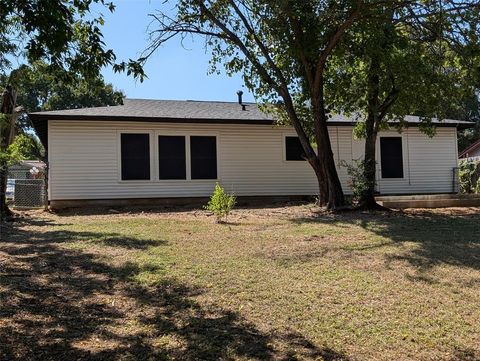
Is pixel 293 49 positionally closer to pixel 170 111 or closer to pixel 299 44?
pixel 299 44

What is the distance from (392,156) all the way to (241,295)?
47.3ft

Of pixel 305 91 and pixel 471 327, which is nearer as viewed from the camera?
pixel 471 327

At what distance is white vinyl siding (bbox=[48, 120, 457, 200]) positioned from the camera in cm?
1528

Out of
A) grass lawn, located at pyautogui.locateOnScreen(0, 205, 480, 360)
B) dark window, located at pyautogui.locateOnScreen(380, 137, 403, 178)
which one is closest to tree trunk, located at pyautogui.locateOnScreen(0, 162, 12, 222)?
grass lawn, located at pyautogui.locateOnScreen(0, 205, 480, 360)

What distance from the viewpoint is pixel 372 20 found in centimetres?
1081

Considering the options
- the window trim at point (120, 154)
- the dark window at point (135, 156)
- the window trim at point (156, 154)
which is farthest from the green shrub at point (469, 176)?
the dark window at point (135, 156)

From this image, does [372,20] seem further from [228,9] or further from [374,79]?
[228,9]

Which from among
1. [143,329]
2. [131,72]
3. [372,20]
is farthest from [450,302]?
[372,20]

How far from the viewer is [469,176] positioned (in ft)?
68.2

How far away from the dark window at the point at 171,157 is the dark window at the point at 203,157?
13.7 inches

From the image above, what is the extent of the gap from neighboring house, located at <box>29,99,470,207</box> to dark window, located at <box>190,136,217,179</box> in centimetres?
3

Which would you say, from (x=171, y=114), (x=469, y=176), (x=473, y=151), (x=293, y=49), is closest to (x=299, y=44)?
(x=293, y=49)

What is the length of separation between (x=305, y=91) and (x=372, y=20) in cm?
309

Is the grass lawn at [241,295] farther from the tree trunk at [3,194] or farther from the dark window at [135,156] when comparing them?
the dark window at [135,156]
